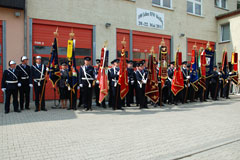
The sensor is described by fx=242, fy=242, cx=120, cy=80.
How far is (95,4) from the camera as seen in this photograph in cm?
1369

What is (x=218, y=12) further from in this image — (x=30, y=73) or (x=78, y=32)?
(x=30, y=73)

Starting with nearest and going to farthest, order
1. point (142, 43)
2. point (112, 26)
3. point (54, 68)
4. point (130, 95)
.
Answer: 1. point (54, 68)
2. point (130, 95)
3. point (112, 26)
4. point (142, 43)

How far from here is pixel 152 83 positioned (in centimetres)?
1072

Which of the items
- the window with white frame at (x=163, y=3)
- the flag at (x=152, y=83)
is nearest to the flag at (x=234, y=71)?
the window with white frame at (x=163, y=3)

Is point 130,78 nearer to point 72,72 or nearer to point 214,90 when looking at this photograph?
point 72,72

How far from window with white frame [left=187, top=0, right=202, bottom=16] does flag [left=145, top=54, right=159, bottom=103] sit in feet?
32.7

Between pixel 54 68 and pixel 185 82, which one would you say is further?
pixel 185 82

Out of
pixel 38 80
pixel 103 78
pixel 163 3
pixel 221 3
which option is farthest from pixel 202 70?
pixel 221 3

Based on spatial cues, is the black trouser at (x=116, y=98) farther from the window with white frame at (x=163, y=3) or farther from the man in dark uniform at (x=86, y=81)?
the window with white frame at (x=163, y=3)

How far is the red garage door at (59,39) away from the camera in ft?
39.3

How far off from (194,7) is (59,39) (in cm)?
1158

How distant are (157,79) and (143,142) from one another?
235 inches

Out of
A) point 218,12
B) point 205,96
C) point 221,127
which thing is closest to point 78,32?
point 205,96

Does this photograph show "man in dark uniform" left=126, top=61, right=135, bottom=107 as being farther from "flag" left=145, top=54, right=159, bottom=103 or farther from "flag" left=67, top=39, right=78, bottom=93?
"flag" left=67, top=39, right=78, bottom=93
